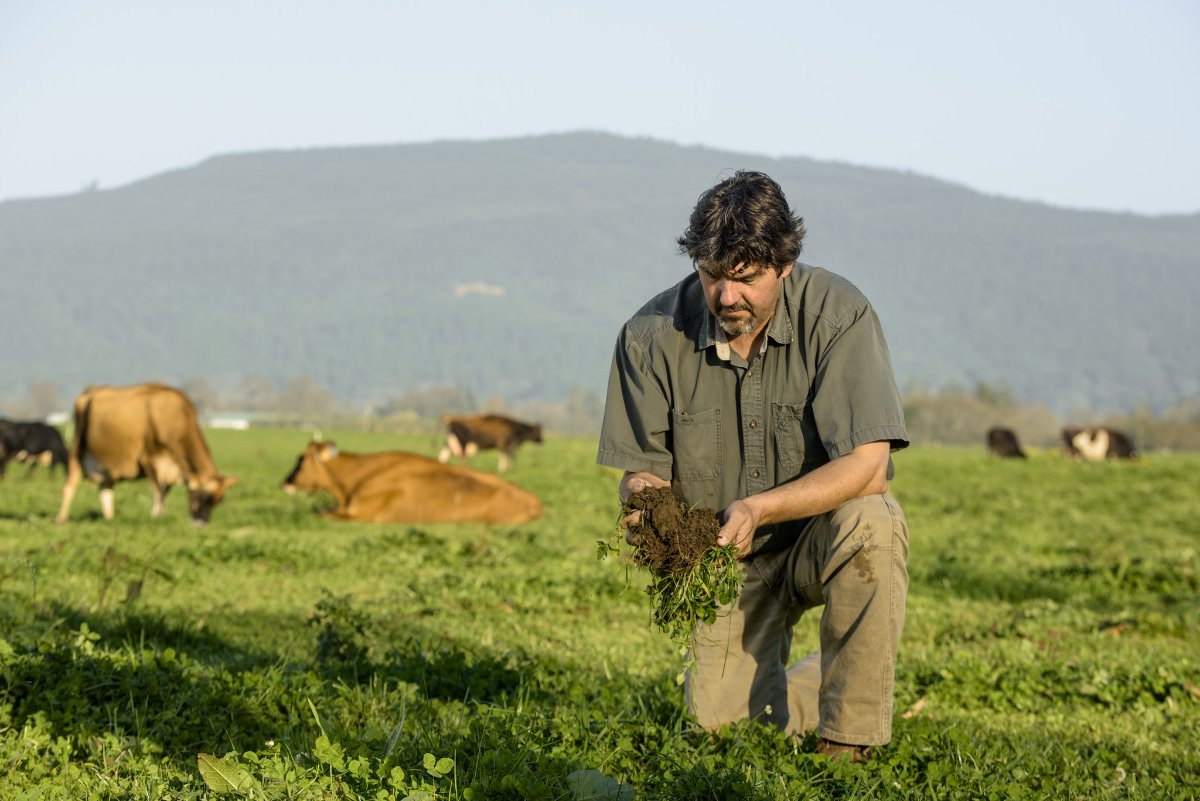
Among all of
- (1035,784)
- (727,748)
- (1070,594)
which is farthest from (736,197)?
(1070,594)

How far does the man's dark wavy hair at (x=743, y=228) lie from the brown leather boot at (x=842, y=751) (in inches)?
71.7

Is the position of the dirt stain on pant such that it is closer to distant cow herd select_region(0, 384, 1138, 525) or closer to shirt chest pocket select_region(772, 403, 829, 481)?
shirt chest pocket select_region(772, 403, 829, 481)

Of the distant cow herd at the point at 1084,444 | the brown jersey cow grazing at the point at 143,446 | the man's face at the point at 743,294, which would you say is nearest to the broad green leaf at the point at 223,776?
the man's face at the point at 743,294

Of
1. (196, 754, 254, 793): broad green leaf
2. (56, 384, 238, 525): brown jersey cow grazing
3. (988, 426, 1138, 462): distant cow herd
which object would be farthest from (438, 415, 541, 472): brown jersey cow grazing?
(196, 754, 254, 793): broad green leaf

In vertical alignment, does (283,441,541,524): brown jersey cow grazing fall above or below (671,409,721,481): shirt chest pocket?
below

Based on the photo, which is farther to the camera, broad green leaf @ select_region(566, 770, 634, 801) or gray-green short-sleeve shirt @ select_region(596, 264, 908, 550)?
gray-green short-sleeve shirt @ select_region(596, 264, 908, 550)

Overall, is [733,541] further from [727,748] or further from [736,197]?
[736,197]

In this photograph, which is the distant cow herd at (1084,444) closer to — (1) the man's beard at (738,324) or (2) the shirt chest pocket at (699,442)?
(2) the shirt chest pocket at (699,442)

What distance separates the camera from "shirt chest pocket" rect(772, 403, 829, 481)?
216 inches

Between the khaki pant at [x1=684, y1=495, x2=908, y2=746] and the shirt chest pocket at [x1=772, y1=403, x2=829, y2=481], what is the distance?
246 mm

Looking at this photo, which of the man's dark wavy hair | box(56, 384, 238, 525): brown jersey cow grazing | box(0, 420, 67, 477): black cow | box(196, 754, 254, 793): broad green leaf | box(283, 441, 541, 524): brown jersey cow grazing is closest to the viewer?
box(196, 754, 254, 793): broad green leaf

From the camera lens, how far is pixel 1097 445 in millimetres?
42938

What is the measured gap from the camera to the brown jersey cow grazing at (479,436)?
106 feet

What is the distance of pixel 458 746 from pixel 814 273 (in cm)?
239
